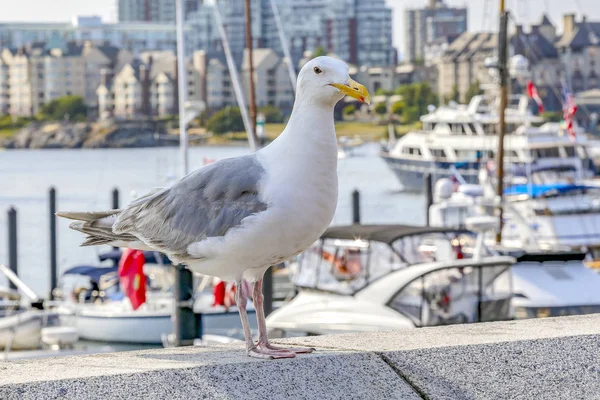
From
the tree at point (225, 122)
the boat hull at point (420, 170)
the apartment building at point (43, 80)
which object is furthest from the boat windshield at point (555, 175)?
the apartment building at point (43, 80)

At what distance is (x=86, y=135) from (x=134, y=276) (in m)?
84.1

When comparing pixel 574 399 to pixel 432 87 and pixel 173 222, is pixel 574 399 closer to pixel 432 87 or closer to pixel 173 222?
pixel 173 222

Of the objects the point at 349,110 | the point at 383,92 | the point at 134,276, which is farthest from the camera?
the point at 383,92

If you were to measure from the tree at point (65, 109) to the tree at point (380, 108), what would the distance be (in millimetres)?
26622

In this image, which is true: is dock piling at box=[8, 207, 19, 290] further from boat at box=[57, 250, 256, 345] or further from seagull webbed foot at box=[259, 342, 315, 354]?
seagull webbed foot at box=[259, 342, 315, 354]

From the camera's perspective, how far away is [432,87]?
355ft

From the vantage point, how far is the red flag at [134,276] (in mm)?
14562

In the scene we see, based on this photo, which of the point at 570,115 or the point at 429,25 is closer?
the point at 570,115

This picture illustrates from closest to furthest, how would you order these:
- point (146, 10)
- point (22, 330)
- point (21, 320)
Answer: point (22, 330) → point (21, 320) → point (146, 10)

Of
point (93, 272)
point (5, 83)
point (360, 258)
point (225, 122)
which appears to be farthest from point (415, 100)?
point (360, 258)

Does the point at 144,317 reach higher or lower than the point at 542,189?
lower

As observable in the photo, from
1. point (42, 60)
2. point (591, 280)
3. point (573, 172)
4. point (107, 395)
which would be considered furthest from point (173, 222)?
point (42, 60)

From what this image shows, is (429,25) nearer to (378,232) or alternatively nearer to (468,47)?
(468,47)

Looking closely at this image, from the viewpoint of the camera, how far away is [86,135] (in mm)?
97250
